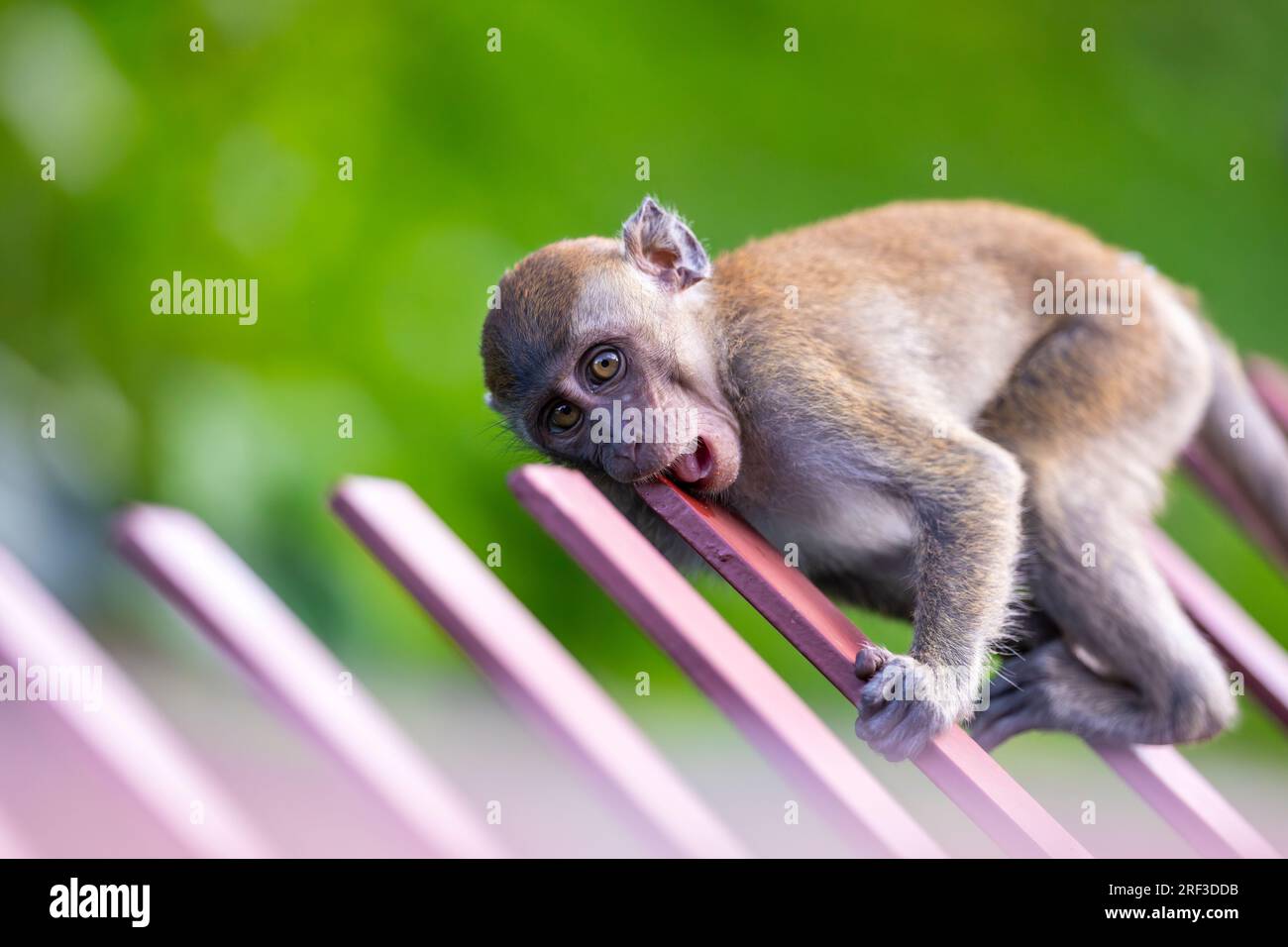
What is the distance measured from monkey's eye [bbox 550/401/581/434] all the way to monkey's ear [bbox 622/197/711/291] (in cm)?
44

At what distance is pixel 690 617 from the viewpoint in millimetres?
2953

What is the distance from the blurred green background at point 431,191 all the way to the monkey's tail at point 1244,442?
330 centimetres

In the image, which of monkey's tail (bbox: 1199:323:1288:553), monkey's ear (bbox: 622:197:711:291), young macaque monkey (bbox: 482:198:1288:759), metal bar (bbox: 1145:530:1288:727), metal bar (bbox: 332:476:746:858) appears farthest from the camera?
monkey's tail (bbox: 1199:323:1288:553)

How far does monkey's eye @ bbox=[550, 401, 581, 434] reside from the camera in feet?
10.9

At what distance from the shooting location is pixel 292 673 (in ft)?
8.52

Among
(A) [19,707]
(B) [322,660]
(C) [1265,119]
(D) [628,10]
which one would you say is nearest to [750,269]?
(B) [322,660]

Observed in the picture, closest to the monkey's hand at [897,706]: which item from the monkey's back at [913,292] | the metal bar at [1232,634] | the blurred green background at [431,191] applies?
the monkey's back at [913,292]

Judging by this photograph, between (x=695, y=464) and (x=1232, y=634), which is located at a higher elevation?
(x=695, y=464)

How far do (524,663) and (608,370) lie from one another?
85cm

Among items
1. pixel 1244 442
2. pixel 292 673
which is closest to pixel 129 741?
pixel 292 673

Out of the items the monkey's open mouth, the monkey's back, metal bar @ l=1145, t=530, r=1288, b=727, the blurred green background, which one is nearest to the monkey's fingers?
the monkey's open mouth

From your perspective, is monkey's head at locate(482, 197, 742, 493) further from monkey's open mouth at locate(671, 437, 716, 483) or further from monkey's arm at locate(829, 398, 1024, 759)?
monkey's arm at locate(829, 398, 1024, 759)

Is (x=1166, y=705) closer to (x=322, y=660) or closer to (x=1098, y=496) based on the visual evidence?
(x=1098, y=496)

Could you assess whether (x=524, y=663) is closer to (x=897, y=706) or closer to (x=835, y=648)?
(x=835, y=648)
